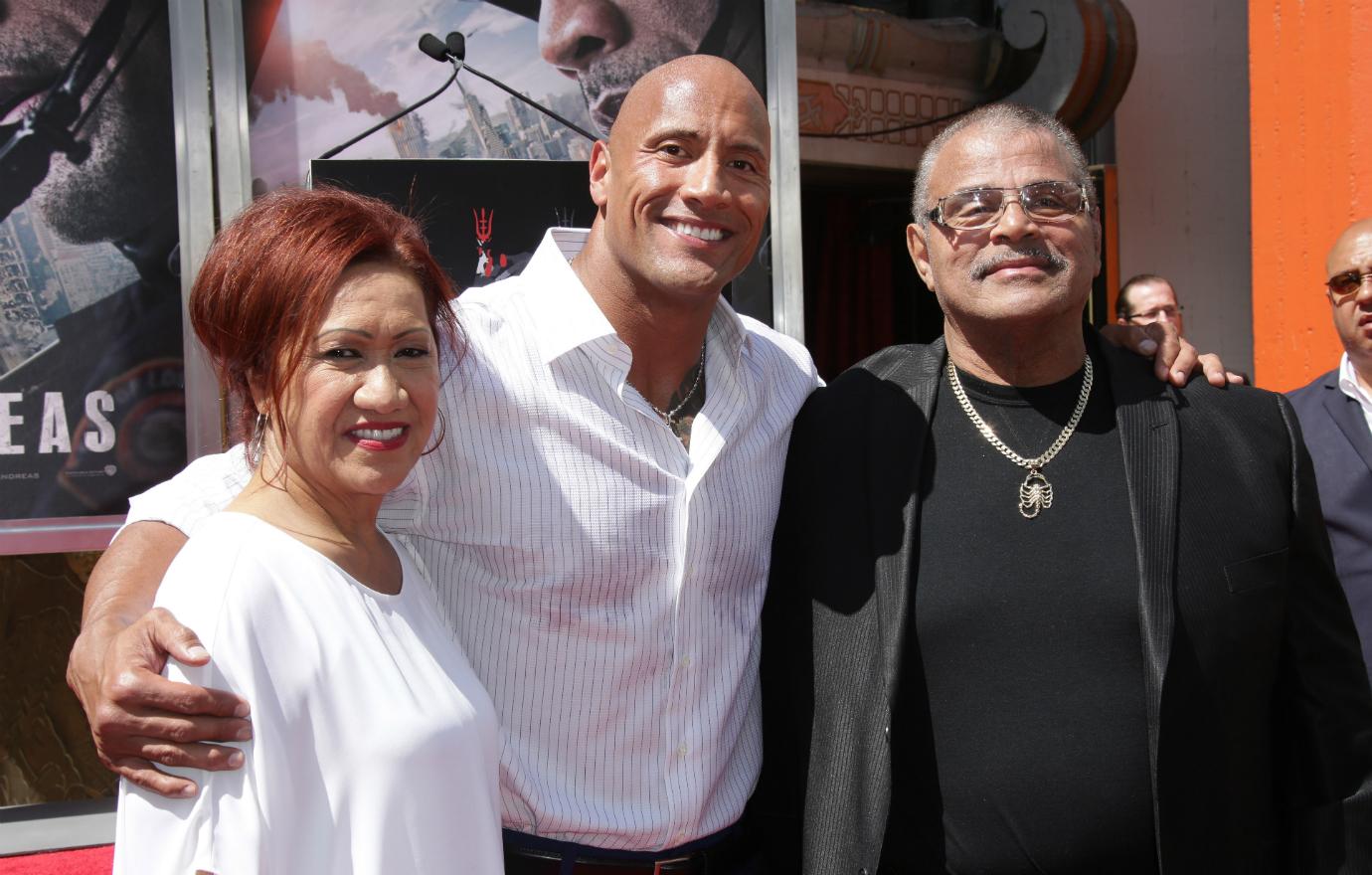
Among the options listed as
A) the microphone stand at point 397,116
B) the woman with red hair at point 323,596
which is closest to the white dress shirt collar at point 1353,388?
the microphone stand at point 397,116

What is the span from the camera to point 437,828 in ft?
4.90

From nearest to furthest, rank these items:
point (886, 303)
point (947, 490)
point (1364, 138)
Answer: point (947, 490)
point (1364, 138)
point (886, 303)

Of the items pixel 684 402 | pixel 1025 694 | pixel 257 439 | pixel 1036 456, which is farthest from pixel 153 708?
pixel 1036 456

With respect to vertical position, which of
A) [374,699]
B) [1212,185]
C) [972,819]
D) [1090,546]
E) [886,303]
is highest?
[1212,185]

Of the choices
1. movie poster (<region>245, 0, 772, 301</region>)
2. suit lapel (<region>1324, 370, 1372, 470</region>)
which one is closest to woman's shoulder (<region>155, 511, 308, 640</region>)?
movie poster (<region>245, 0, 772, 301</region>)

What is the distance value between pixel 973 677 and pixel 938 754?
0.14 meters

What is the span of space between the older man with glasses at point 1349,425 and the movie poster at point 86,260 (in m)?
3.14

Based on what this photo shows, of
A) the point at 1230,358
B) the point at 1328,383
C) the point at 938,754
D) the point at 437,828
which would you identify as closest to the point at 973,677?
the point at 938,754

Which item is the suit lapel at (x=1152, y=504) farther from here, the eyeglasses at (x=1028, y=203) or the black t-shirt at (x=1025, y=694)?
the eyeglasses at (x=1028, y=203)

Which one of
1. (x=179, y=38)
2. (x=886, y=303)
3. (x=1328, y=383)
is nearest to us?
(x=179, y=38)

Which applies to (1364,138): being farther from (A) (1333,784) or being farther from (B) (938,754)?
(B) (938,754)

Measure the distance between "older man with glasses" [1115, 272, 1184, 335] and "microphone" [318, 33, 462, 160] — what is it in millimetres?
3714

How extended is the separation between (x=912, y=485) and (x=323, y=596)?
106 centimetres

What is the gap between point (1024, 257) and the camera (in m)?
2.08
